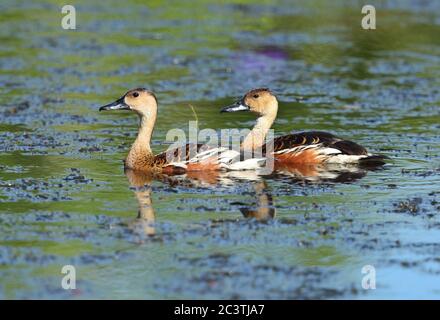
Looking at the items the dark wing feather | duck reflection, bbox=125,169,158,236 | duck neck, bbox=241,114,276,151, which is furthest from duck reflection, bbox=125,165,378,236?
duck neck, bbox=241,114,276,151

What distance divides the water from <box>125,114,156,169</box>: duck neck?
0.19 meters

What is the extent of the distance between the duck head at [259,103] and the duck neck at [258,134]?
0.08m

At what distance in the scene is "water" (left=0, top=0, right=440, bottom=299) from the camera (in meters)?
8.16

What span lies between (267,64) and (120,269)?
11023mm

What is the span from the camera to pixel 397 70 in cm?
1809

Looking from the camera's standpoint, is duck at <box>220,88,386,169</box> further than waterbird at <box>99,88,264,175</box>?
Yes

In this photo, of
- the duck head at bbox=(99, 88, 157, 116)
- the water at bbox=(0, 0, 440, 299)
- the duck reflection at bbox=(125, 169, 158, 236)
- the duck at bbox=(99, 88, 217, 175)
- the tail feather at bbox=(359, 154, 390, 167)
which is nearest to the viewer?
the water at bbox=(0, 0, 440, 299)

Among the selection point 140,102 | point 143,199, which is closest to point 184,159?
point 140,102

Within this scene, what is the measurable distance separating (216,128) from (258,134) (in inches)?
48.4

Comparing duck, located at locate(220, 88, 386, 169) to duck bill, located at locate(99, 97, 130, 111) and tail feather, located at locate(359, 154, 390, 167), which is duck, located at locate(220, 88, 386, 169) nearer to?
tail feather, located at locate(359, 154, 390, 167)

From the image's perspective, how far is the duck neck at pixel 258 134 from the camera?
Result: 13.0 metres

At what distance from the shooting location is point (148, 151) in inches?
479

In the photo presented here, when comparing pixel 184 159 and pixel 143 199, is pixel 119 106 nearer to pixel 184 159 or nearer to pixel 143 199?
pixel 184 159

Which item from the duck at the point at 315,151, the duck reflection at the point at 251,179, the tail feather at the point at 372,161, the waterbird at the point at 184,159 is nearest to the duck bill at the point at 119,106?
the waterbird at the point at 184,159
